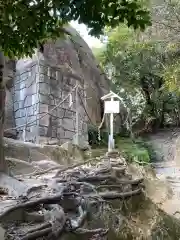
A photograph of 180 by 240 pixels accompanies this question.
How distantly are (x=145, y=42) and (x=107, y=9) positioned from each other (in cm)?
779

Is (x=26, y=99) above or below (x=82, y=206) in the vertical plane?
above

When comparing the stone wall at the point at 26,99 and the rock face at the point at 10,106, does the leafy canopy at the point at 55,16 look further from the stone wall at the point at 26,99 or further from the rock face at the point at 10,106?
the rock face at the point at 10,106

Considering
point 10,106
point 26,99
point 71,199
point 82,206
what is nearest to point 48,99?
point 26,99

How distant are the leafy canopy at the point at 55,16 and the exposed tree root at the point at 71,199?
1.84 metres

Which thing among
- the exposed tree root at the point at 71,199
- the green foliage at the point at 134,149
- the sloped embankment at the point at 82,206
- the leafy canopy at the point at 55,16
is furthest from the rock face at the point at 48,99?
the leafy canopy at the point at 55,16

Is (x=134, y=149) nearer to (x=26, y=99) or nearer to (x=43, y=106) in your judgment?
(x=43, y=106)

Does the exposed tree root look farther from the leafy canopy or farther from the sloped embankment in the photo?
the leafy canopy

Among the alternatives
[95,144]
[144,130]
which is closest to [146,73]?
[144,130]

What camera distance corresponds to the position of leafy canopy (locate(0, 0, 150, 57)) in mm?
1758

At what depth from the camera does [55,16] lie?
1.89 metres

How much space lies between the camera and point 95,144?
12398 millimetres

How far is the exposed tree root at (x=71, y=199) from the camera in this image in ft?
11.4

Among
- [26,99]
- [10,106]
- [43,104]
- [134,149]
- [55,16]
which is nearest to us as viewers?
[55,16]

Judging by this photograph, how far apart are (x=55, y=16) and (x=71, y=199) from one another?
116 inches
